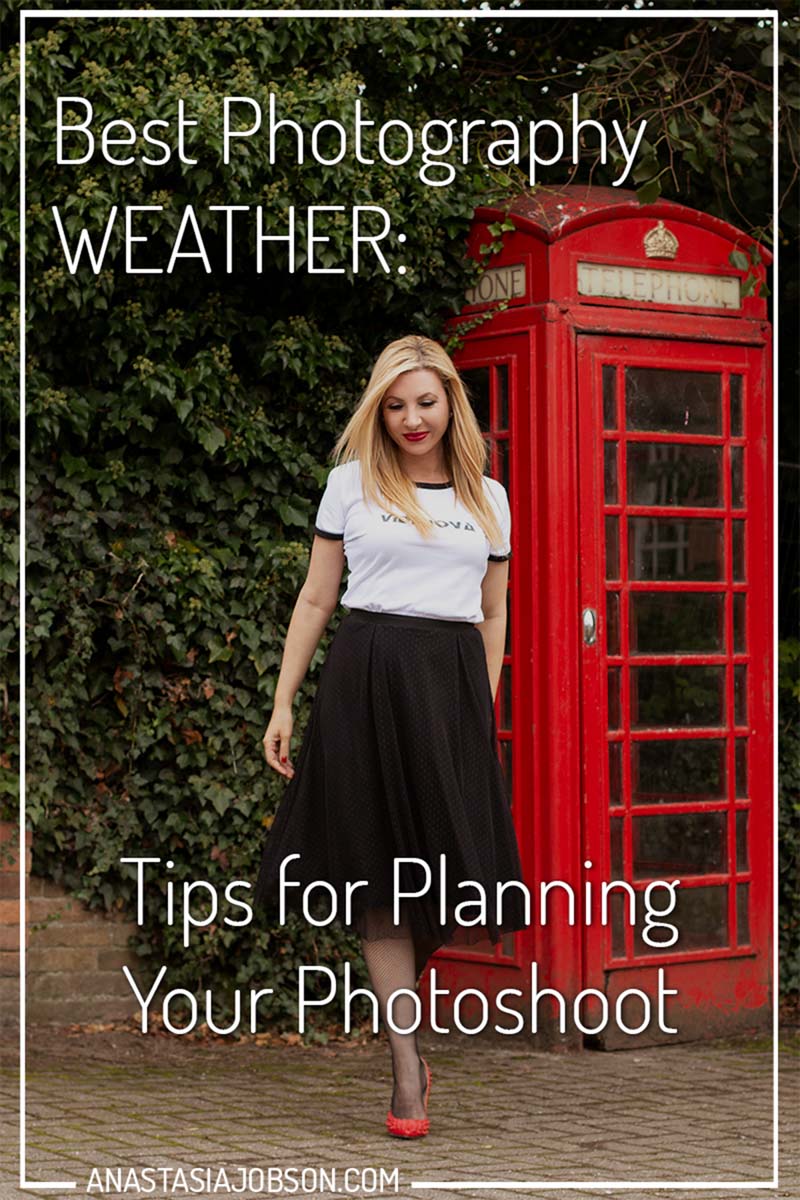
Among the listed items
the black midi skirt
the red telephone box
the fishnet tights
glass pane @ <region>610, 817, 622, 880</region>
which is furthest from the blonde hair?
glass pane @ <region>610, 817, 622, 880</region>

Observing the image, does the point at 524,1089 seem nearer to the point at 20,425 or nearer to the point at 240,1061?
the point at 240,1061

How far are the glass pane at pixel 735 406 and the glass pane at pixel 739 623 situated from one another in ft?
1.76

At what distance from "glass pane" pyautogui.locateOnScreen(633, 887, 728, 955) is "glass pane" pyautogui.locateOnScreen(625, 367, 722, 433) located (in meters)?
1.49

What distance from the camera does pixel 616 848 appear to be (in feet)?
19.8

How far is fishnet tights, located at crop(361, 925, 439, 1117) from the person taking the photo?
4.51m

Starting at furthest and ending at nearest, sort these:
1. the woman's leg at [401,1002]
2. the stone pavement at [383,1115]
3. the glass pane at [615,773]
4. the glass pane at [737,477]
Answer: the glass pane at [737,477]
the glass pane at [615,773]
the woman's leg at [401,1002]
the stone pavement at [383,1115]

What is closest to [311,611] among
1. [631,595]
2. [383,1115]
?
[383,1115]

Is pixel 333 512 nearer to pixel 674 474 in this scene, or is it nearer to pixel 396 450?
pixel 396 450

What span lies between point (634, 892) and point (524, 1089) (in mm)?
892

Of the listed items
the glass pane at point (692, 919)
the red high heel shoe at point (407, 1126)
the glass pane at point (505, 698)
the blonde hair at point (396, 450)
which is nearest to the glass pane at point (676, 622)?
the glass pane at point (505, 698)

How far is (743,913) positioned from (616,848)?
0.59 metres

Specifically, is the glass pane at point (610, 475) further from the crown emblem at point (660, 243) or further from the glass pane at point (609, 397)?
the crown emblem at point (660, 243)

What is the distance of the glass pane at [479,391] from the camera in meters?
6.12

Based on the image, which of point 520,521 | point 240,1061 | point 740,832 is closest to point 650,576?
point 520,521
